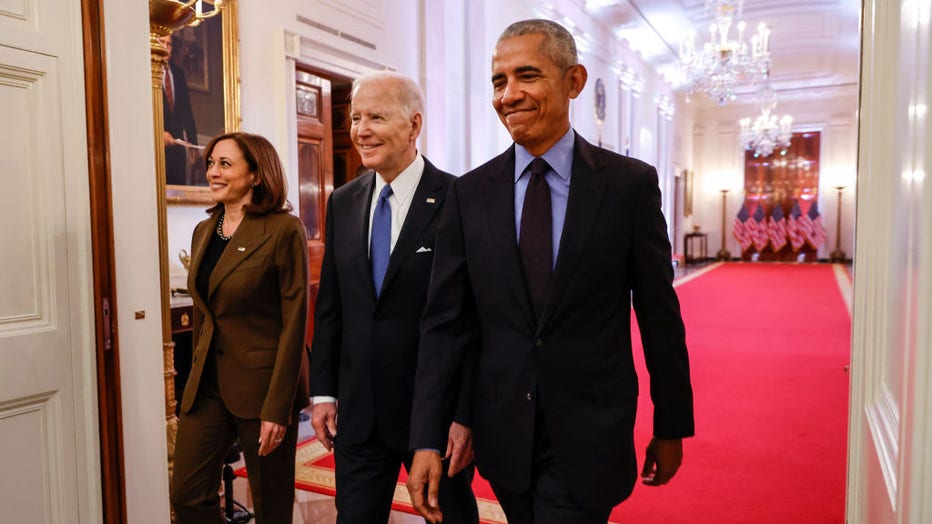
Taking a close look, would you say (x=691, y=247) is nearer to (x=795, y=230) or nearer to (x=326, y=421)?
(x=795, y=230)

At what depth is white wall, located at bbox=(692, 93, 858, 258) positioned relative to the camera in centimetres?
2073

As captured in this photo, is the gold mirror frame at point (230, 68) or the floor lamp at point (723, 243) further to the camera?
the floor lamp at point (723, 243)

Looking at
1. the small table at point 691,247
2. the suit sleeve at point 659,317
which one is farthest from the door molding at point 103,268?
the small table at point 691,247

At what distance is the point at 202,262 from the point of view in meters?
2.58

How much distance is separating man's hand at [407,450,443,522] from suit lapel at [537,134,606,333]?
430mm

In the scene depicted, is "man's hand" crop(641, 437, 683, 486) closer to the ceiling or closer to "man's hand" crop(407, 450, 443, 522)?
"man's hand" crop(407, 450, 443, 522)

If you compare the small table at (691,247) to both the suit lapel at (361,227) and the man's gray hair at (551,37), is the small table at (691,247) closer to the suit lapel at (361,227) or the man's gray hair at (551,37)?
the suit lapel at (361,227)

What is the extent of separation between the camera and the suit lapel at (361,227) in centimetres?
223

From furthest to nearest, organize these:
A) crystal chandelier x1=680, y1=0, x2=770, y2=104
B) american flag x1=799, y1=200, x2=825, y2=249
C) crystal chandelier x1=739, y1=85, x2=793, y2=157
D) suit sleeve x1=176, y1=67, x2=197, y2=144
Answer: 1. american flag x1=799, y1=200, x2=825, y2=249
2. crystal chandelier x1=739, y1=85, x2=793, y2=157
3. crystal chandelier x1=680, y1=0, x2=770, y2=104
4. suit sleeve x1=176, y1=67, x2=197, y2=144

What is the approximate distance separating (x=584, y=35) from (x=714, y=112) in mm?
12065

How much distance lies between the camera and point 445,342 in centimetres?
181

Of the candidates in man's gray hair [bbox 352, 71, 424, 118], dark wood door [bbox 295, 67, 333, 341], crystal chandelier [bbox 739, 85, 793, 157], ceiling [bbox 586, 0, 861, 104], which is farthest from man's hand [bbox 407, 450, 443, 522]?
crystal chandelier [bbox 739, 85, 793, 157]

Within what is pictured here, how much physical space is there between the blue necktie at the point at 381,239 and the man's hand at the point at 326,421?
423mm

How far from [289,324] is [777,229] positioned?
21391 mm
